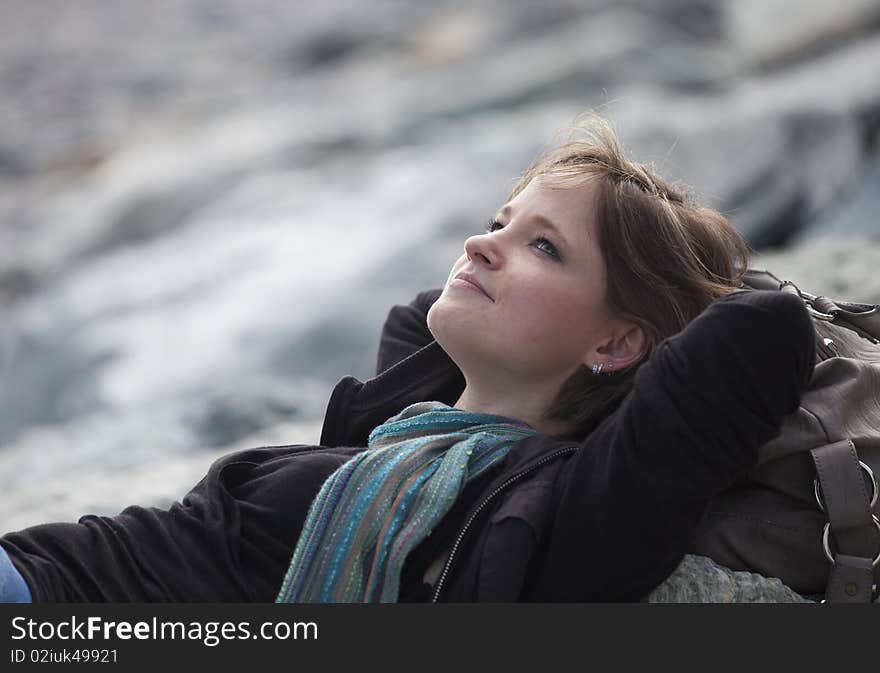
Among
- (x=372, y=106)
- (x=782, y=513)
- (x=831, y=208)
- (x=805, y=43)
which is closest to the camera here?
(x=782, y=513)

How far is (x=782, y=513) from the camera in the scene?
2.20 meters

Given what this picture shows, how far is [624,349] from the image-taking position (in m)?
2.46

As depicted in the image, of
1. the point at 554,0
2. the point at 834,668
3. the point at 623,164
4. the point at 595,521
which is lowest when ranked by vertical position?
the point at 834,668

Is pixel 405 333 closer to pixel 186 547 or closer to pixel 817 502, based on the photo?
pixel 186 547

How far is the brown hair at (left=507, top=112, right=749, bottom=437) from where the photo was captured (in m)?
2.42

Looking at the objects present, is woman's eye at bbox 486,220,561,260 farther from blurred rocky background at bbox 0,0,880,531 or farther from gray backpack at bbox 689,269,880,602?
blurred rocky background at bbox 0,0,880,531

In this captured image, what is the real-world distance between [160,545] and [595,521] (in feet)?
2.74

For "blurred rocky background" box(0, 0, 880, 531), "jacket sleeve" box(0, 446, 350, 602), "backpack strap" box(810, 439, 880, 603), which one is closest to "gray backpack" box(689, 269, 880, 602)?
"backpack strap" box(810, 439, 880, 603)

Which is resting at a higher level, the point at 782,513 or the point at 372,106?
the point at 372,106

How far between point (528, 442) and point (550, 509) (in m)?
0.21

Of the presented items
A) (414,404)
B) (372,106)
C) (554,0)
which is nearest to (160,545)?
(414,404)

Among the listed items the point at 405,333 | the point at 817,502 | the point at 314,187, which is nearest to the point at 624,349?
the point at 817,502

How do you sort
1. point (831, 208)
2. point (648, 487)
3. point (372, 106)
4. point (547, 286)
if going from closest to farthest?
point (648, 487) → point (547, 286) → point (831, 208) → point (372, 106)

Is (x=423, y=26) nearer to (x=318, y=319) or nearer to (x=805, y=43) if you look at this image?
(x=805, y=43)
